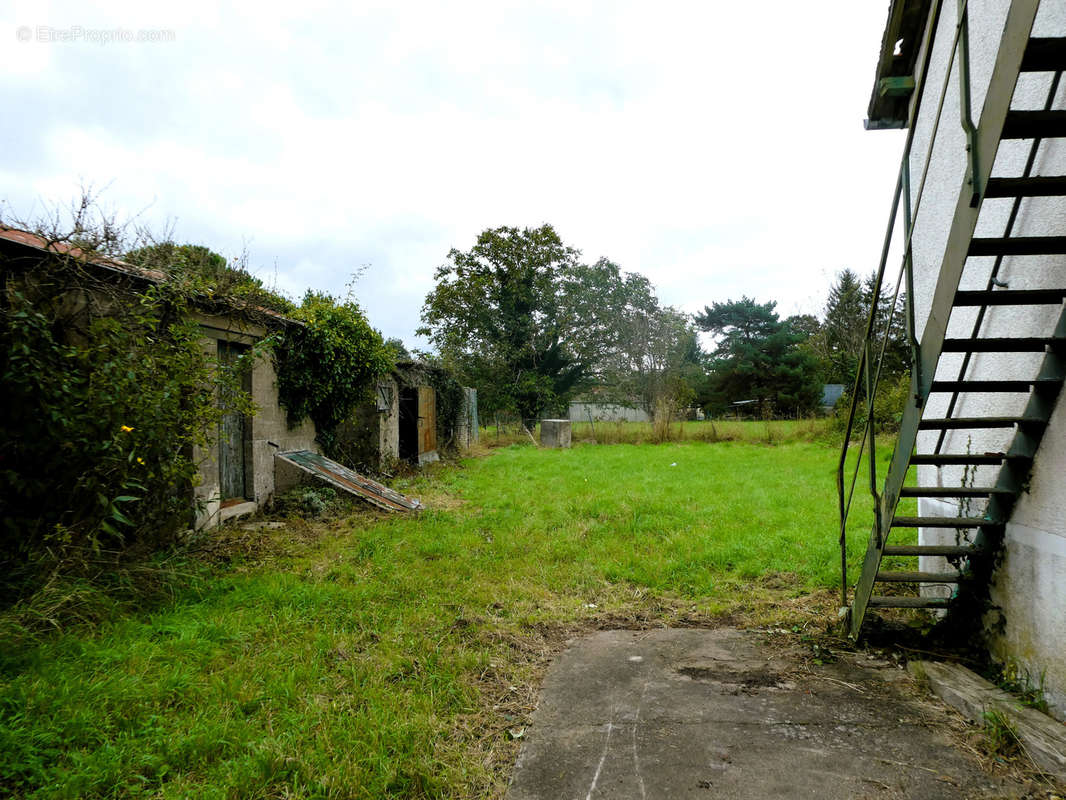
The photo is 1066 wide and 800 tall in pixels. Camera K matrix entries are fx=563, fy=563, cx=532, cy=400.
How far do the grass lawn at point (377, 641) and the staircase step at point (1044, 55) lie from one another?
12.0ft

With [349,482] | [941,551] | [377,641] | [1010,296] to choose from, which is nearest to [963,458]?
[941,551]

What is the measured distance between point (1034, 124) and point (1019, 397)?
162 cm

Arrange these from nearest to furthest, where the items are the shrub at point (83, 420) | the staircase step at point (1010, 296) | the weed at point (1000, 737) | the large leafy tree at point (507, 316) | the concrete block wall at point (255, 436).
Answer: the weed at point (1000, 737) < the staircase step at point (1010, 296) < the shrub at point (83, 420) < the concrete block wall at point (255, 436) < the large leafy tree at point (507, 316)

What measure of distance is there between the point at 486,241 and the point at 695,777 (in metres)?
23.9

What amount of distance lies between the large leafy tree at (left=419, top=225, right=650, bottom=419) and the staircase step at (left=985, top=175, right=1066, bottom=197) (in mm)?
21970

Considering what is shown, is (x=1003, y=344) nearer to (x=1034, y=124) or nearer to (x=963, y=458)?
(x=963, y=458)

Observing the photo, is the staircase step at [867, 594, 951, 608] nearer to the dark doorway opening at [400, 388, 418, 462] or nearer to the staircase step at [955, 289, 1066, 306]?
the staircase step at [955, 289, 1066, 306]

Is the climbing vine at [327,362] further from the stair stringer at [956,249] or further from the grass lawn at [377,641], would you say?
the stair stringer at [956,249]

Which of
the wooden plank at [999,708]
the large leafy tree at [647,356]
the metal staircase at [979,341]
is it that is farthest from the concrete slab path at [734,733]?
the large leafy tree at [647,356]

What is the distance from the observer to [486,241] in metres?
24.5

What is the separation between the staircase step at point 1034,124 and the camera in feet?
7.46

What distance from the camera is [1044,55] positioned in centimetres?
230

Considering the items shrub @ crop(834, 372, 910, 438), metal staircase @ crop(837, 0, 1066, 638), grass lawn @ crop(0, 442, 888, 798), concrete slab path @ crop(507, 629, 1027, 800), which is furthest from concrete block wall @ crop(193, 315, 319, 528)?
shrub @ crop(834, 372, 910, 438)

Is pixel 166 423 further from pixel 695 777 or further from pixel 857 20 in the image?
pixel 857 20
